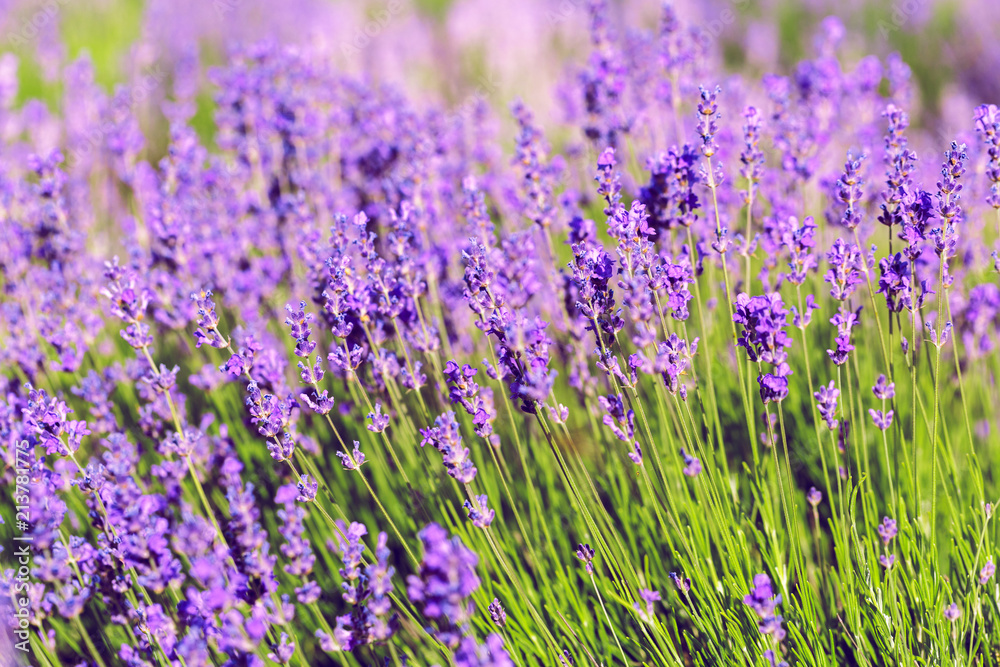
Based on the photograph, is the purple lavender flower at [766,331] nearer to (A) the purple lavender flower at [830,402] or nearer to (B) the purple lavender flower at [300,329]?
(A) the purple lavender flower at [830,402]

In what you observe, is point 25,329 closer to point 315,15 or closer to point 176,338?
point 176,338

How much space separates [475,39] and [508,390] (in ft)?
26.1

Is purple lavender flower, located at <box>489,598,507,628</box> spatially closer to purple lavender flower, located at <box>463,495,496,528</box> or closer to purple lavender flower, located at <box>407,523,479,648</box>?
purple lavender flower, located at <box>463,495,496,528</box>

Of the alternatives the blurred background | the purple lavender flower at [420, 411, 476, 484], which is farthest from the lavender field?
the blurred background

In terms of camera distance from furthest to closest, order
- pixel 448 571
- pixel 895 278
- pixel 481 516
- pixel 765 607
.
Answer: pixel 895 278 < pixel 481 516 < pixel 765 607 < pixel 448 571

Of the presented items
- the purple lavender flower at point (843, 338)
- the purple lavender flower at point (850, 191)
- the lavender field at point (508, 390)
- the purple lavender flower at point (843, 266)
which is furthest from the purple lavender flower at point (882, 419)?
the purple lavender flower at point (850, 191)

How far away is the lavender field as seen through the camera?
1715 mm

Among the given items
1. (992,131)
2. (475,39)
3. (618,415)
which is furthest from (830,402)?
(475,39)

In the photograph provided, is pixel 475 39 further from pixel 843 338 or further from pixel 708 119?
pixel 843 338

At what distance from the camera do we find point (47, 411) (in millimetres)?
1814

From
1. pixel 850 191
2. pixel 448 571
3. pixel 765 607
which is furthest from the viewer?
pixel 850 191

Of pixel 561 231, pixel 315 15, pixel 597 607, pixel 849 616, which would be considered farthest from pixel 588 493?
pixel 315 15

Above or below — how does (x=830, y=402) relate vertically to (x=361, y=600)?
above

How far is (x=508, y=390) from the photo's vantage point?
3029mm
